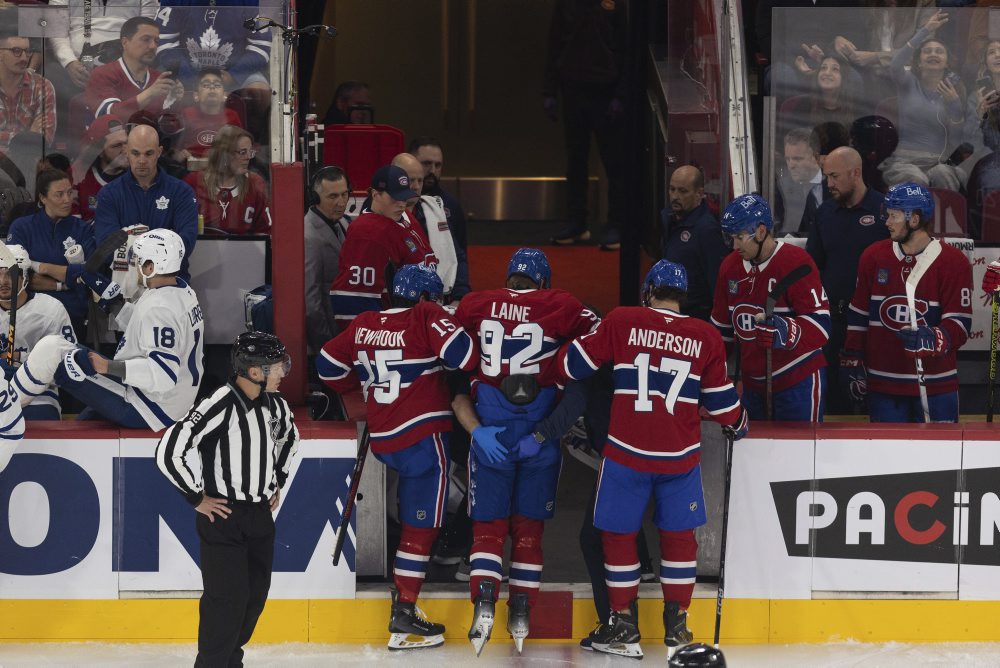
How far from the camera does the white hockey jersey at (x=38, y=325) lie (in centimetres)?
624

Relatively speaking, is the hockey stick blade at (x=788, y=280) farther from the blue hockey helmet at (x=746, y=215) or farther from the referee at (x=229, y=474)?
the referee at (x=229, y=474)

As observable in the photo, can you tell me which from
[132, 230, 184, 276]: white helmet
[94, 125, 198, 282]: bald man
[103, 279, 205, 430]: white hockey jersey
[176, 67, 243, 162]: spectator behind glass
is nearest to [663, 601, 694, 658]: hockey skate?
[103, 279, 205, 430]: white hockey jersey

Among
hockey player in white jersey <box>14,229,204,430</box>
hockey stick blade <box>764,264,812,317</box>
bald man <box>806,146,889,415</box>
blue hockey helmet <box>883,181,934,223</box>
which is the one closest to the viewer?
hockey player in white jersey <box>14,229,204,430</box>

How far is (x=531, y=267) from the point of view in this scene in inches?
230

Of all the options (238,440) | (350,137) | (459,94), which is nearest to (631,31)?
(350,137)

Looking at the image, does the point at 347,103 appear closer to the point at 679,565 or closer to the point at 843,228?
the point at 843,228

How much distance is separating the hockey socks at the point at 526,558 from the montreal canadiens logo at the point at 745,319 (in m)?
1.15

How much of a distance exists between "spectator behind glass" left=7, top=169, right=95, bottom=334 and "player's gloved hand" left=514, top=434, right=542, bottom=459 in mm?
2291

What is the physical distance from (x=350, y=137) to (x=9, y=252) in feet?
9.26

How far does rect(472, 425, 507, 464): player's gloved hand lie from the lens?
569cm

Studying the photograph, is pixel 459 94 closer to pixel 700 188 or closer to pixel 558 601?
pixel 700 188

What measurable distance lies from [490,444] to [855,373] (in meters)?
1.83

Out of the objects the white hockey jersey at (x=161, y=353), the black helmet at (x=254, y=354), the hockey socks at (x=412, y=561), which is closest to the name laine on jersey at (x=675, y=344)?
the hockey socks at (x=412, y=561)

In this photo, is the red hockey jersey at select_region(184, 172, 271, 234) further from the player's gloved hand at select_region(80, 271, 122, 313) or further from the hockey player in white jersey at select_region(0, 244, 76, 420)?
the hockey player in white jersey at select_region(0, 244, 76, 420)
